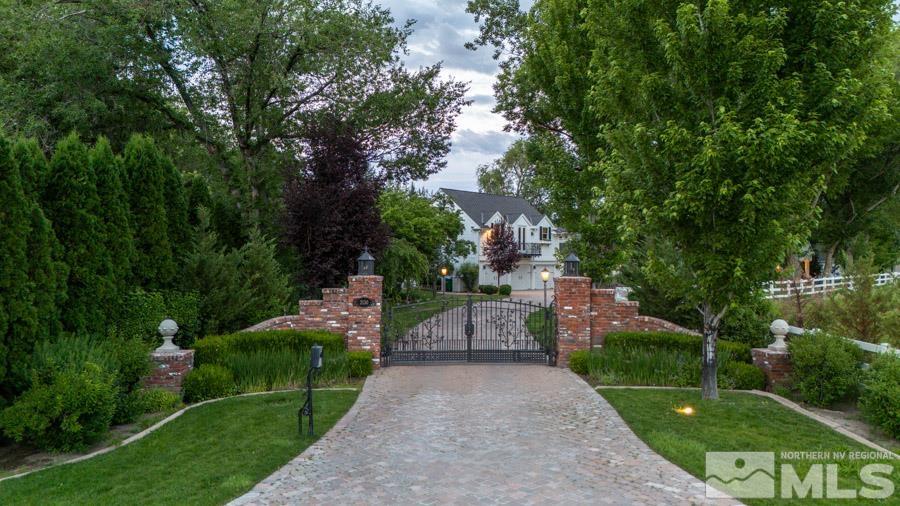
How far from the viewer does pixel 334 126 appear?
53.4 ft

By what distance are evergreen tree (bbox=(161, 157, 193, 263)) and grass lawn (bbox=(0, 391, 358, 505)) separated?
4242 mm

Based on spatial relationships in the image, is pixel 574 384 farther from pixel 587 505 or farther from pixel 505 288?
pixel 505 288

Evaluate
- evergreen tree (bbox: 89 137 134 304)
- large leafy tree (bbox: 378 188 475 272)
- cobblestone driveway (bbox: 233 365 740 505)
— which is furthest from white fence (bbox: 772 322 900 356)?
large leafy tree (bbox: 378 188 475 272)

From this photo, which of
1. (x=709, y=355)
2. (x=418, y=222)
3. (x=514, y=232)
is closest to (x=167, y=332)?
(x=709, y=355)

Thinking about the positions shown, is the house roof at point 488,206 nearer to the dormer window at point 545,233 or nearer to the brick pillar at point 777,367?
the dormer window at point 545,233

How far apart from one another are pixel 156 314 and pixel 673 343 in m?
10.2

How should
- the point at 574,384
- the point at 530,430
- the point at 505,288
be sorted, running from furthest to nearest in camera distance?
the point at 505,288 < the point at 574,384 < the point at 530,430

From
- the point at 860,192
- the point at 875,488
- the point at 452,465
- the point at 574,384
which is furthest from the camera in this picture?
the point at 860,192

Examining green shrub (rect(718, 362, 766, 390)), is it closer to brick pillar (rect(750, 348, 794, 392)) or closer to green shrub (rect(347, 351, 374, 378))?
brick pillar (rect(750, 348, 794, 392))

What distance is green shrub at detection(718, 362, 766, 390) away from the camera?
31.0ft

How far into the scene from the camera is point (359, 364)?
10.5 metres

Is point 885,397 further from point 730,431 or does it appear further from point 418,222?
point 418,222

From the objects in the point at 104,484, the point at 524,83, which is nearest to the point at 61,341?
the point at 104,484

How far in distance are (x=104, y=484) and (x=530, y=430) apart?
5.03 meters
